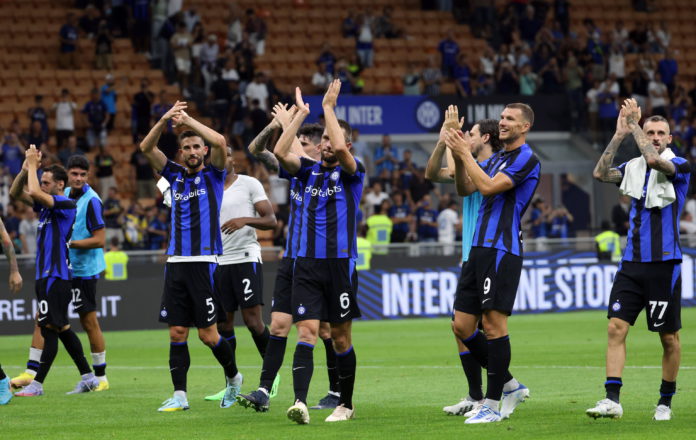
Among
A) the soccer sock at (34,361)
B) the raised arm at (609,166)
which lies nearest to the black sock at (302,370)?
the raised arm at (609,166)

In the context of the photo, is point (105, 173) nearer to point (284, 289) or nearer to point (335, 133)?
point (284, 289)

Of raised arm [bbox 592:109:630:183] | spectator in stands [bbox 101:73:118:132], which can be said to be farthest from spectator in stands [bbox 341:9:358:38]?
raised arm [bbox 592:109:630:183]

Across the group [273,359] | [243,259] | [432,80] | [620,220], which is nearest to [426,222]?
[620,220]

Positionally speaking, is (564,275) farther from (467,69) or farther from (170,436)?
(170,436)

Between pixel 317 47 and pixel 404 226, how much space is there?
946 cm

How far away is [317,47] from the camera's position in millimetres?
34594

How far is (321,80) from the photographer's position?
3133 centimetres

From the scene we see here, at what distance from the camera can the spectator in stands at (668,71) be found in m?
35.3

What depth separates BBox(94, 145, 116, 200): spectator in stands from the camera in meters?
27.1

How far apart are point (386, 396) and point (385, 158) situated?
18.4m

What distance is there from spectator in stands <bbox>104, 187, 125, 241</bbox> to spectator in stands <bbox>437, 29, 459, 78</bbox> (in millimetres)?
11504

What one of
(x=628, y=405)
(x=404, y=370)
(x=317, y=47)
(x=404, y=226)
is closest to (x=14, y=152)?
(x=404, y=226)

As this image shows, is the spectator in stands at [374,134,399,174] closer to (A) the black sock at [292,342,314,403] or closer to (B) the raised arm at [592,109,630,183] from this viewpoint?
(B) the raised arm at [592,109,630,183]

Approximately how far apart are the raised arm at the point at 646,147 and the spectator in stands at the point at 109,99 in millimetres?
21024
